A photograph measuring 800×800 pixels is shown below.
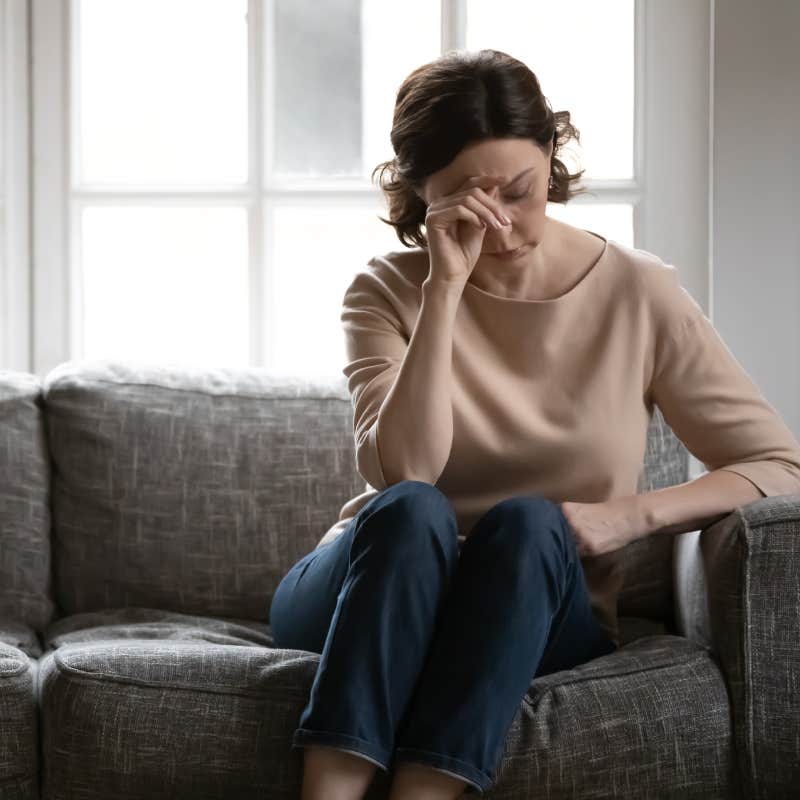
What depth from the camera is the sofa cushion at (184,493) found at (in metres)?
2.14

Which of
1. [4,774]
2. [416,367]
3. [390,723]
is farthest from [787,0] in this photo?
[4,774]

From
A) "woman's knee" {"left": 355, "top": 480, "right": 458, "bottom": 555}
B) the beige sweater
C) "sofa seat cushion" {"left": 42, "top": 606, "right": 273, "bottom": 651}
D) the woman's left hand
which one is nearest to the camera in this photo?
"woman's knee" {"left": 355, "top": 480, "right": 458, "bottom": 555}

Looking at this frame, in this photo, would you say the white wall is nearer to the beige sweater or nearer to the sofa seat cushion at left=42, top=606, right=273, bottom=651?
the beige sweater

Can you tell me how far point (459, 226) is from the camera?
5.68 feet

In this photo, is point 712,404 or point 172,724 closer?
point 172,724

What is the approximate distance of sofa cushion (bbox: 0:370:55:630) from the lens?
6.92 ft

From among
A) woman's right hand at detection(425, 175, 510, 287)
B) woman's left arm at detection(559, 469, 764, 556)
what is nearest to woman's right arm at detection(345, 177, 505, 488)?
woman's right hand at detection(425, 175, 510, 287)

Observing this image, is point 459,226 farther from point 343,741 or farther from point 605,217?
point 605,217

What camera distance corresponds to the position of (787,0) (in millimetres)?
2461

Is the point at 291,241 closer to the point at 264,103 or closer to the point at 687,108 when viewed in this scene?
the point at 264,103

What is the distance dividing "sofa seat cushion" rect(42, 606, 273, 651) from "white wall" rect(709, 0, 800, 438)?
1.16m

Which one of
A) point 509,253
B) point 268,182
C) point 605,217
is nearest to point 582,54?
point 605,217

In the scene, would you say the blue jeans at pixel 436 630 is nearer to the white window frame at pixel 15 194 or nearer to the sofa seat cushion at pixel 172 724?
the sofa seat cushion at pixel 172 724

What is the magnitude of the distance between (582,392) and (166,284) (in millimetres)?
1304
